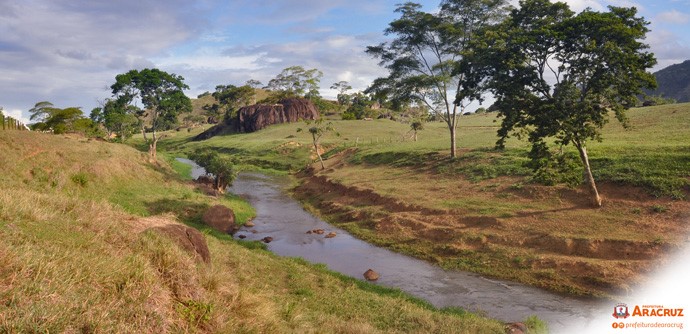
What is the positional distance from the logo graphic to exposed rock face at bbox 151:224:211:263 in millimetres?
13571

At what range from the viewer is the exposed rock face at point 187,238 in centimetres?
1120

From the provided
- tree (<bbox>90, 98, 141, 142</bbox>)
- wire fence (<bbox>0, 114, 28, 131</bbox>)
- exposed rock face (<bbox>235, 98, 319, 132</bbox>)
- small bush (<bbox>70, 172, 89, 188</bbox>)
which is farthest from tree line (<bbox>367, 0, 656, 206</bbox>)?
exposed rock face (<bbox>235, 98, 319, 132</bbox>)

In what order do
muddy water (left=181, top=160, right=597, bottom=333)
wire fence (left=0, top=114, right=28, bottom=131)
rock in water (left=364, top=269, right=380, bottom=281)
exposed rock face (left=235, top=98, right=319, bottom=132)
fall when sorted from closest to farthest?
muddy water (left=181, top=160, right=597, bottom=333)
rock in water (left=364, top=269, right=380, bottom=281)
wire fence (left=0, top=114, right=28, bottom=131)
exposed rock face (left=235, top=98, right=319, bottom=132)

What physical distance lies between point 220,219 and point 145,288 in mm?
19517

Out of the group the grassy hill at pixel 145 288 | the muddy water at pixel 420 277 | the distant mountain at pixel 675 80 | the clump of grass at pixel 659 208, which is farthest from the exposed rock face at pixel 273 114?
the distant mountain at pixel 675 80

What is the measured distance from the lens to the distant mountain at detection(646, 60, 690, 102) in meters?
148

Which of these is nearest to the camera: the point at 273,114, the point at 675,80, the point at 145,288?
the point at 145,288

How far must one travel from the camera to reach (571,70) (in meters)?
20.7

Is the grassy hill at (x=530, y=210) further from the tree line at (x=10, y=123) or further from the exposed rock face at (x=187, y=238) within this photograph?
the tree line at (x=10, y=123)

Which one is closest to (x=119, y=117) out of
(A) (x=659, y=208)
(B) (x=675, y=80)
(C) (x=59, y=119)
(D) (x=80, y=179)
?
(C) (x=59, y=119)

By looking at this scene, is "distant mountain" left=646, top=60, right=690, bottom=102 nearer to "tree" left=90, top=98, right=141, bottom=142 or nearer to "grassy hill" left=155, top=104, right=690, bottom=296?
"grassy hill" left=155, top=104, right=690, bottom=296

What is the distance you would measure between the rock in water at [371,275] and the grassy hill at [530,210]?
11.7 feet

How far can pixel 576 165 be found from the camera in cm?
2164

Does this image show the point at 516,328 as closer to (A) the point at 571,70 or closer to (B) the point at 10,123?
(A) the point at 571,70
